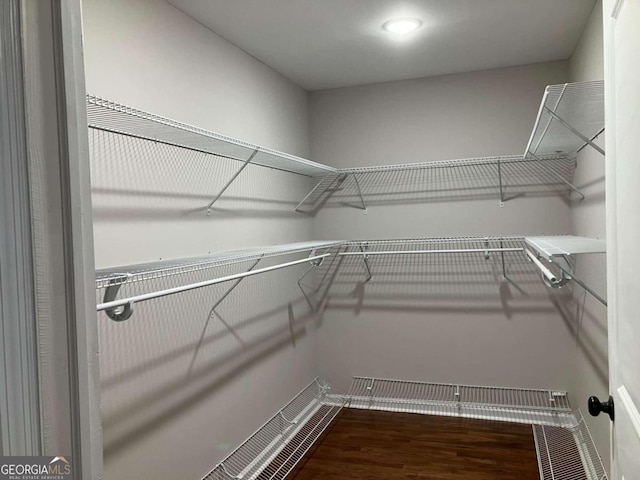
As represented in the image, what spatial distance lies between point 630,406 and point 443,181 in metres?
2.41

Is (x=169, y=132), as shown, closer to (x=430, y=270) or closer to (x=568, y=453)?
(x=430, y=270)

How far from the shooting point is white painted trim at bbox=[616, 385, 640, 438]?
781 millimetres

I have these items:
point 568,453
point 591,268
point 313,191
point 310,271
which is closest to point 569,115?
point 591,268

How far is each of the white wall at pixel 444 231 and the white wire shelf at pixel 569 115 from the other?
0.57 meters

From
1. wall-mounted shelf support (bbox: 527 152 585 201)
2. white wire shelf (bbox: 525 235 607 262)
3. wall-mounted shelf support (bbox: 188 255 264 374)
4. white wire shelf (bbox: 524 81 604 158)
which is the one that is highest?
white wire shelf (bbox: 524 81 604 158)

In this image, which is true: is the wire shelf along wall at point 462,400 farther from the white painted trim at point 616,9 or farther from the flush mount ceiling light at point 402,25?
the white painted trim at point 616,9

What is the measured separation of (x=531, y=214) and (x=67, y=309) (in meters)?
2.93

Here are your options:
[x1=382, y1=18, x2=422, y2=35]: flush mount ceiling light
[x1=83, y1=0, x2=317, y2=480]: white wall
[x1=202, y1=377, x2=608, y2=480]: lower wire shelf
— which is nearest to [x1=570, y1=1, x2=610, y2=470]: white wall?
[x1=202, y1=377, x2=608, y2=480]: lower wire shelf

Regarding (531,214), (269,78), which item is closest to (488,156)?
(531,214)

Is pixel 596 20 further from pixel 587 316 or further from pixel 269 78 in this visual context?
pixel 269 78

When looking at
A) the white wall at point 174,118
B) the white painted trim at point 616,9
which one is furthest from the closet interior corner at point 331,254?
the white painted trim at point 616,9

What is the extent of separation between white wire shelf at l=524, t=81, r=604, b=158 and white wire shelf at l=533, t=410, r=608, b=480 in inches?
59.2

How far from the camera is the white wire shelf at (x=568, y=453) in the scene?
2.16 metres

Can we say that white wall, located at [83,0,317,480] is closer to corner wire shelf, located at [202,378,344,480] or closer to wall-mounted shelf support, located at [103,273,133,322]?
corner wire shelf, located at [202,378,344,480]
